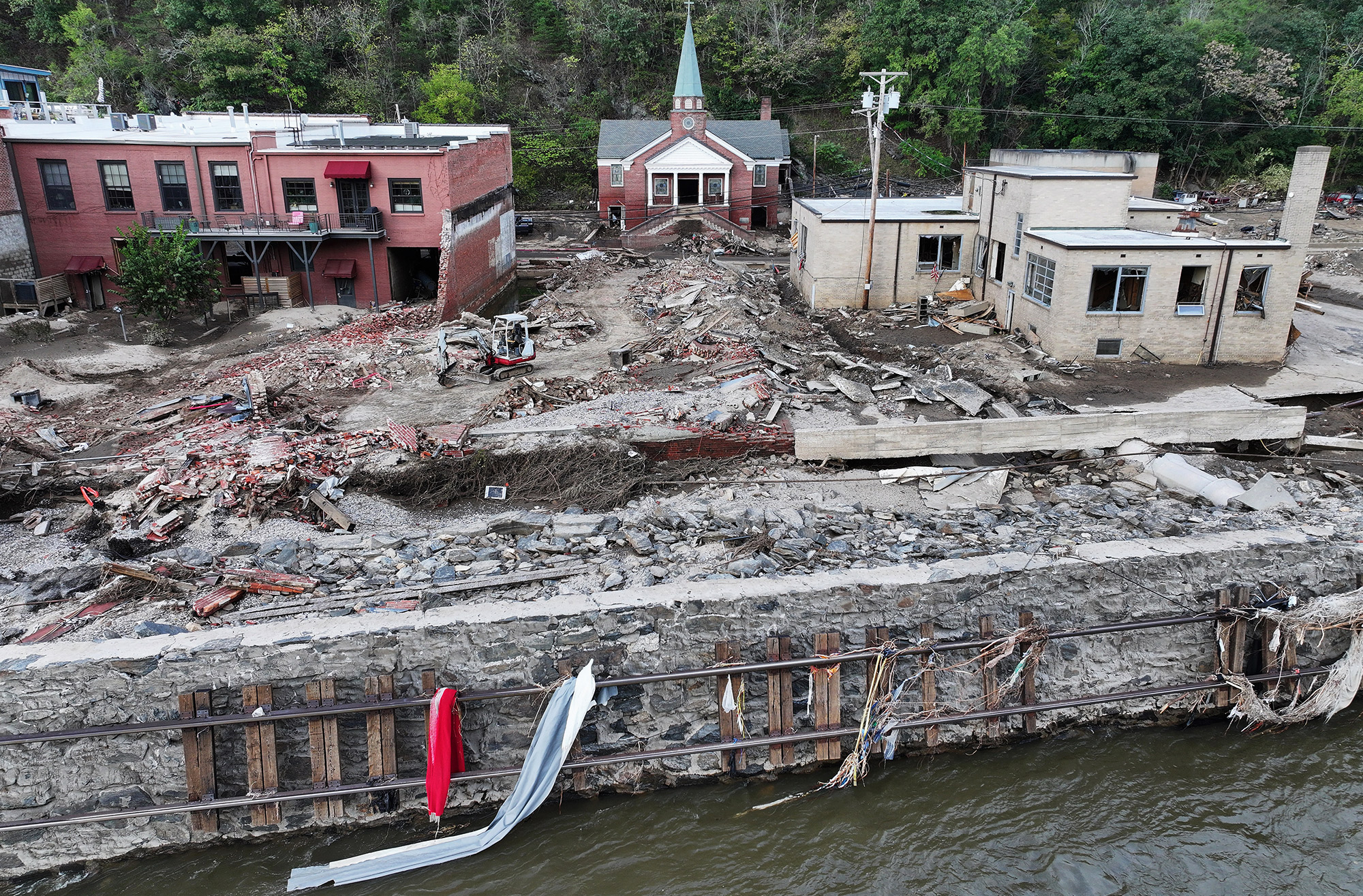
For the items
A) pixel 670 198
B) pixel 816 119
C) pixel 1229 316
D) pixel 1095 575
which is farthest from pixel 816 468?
pixel 816 119

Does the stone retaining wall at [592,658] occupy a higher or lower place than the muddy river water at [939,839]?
higher

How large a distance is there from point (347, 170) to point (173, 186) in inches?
267

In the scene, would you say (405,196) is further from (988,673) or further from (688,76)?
(988,673)

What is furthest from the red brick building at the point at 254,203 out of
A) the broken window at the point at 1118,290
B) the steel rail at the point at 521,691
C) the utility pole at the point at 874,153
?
the steel rail at the point at 521,691

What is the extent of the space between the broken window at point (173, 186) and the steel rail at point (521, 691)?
29206mm

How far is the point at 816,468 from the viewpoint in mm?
16688

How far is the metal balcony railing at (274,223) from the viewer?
31.8m

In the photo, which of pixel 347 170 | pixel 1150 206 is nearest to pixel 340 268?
pixel 347 170

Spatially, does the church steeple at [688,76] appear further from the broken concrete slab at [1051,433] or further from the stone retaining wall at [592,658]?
the stone retaining wall at [592,658]

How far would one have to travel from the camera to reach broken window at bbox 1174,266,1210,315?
2261cm

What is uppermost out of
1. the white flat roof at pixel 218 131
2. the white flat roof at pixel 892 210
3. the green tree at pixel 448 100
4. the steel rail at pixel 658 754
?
the green tree at pixel 448 100

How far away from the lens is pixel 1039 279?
79.8 feet

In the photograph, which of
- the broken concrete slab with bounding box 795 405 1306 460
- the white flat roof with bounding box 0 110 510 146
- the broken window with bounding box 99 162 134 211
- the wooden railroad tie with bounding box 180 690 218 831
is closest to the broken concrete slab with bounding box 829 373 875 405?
the broken concrete slab with bounding box 795 405 1306 460

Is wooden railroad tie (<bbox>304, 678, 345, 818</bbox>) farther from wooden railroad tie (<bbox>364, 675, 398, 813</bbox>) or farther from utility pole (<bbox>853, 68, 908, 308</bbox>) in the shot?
utility pole (<bbox>853, 68, 908, 308</bbox>)
